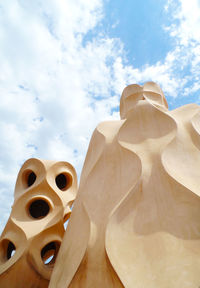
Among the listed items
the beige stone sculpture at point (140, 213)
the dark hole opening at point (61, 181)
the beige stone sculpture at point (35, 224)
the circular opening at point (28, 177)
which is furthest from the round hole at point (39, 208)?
the beige stone sculpture at point (140, 213)

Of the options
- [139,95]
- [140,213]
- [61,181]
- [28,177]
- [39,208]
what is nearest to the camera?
[140,213]

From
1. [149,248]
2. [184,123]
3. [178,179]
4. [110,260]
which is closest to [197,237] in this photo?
[149,248]

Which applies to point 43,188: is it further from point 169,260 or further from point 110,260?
point 169,260

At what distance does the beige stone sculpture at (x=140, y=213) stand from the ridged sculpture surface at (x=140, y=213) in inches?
0.5

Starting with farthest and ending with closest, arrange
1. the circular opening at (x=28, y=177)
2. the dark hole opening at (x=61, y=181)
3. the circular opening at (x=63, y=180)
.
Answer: the dark hole opening at (x=61, y=181) < the circular opening at (x=63, y=180) < the circular opening at (x=28, y=177)

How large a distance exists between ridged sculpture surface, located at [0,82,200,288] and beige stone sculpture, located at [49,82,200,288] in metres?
0.01

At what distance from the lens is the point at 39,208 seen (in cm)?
868

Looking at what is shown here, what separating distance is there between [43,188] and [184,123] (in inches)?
219

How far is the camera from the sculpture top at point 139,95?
8938mm

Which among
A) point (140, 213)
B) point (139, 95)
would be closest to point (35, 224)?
point (140, 213)

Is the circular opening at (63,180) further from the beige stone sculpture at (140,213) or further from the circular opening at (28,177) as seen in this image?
the beige stone sculpture at (140,213)

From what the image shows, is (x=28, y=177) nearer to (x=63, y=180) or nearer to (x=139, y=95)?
(x=63, y=180)

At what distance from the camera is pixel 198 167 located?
4906mm

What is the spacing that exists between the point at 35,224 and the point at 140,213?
461cm
